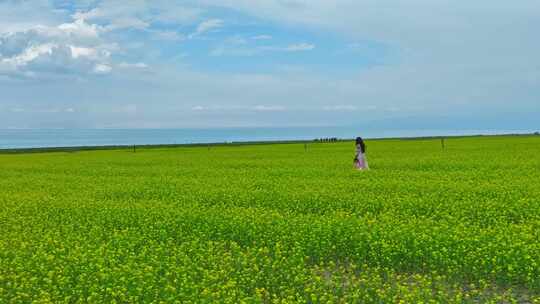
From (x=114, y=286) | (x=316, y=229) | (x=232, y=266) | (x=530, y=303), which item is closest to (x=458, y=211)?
(x=316, y=229)

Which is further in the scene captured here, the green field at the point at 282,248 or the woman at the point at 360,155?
the woman at the point at 360,155

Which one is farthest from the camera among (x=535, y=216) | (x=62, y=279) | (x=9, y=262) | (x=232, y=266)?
(x=535, y=216)

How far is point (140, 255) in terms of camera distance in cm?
1082

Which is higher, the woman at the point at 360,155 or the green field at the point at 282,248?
the woman at the point at 360,155

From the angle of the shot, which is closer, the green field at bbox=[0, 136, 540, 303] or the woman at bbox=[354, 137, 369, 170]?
the green field at bbox=[0, 136, 540, 303]

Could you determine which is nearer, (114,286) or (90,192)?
(114,286)

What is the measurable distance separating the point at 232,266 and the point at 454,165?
24.8 metres

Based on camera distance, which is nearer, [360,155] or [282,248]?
[282,248]

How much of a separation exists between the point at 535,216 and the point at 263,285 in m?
8.77

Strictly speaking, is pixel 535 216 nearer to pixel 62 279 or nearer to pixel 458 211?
pixel 458 211

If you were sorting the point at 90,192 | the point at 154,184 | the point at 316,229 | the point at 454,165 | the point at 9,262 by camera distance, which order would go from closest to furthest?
the point at 9,262
the point at 316,229
the point at 90,192
the point at 154,184
the point at 454,165

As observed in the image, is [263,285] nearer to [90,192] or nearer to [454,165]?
[90,192]

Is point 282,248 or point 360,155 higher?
point 360,155

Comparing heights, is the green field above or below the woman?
below
